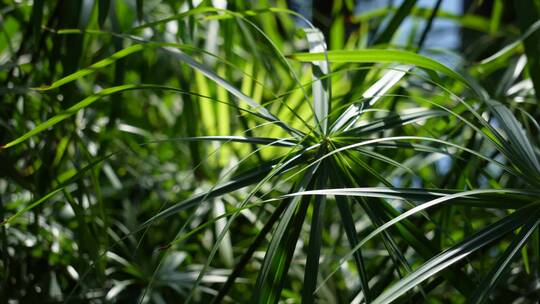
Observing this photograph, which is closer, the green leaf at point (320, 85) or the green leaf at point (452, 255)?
the green leaf at point (452, 255)

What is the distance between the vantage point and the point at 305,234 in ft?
3.32

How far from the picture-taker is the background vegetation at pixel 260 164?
48cm

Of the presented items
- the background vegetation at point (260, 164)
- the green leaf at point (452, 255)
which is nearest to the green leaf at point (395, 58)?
the background vegetation at point (260, 164)

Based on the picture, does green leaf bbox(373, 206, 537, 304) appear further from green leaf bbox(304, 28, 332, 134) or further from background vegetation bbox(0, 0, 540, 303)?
green leaf bbox(304, 28, 332, 134)

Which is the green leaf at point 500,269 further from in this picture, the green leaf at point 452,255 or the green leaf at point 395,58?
the green leaf at point 395,58

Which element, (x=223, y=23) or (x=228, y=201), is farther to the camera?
(x=228, y=201)

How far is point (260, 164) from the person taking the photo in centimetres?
54

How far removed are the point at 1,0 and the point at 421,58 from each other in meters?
0.70

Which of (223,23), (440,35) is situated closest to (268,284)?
(223,23)

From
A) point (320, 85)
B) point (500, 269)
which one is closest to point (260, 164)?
point (320, 85)

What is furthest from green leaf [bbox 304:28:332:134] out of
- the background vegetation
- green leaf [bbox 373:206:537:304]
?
green leaf [bbox 373:206:537:304]

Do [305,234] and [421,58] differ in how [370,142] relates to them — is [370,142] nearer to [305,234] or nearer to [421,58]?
[421,58]

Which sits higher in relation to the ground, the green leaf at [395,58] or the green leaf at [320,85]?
the green leaf at [395,58]

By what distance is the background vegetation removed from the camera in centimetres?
48
